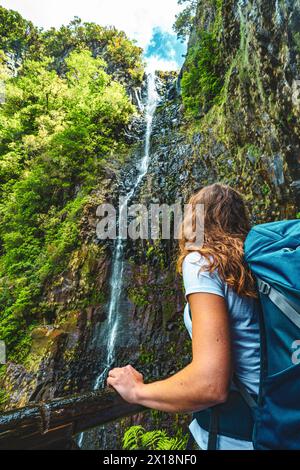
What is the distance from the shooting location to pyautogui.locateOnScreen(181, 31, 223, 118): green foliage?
954 centimetres

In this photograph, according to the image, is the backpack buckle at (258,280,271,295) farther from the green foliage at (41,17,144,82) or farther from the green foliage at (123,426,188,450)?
the green foliage at (41,17,144,82)

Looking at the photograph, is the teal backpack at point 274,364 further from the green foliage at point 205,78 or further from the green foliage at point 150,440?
the green foliage at point 205,78

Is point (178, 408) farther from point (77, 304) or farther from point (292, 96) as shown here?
point (77, 304)

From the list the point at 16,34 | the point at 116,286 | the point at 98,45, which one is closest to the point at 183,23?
the point at 98,45

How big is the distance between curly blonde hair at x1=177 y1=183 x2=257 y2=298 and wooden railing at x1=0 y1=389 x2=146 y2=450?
0.84m

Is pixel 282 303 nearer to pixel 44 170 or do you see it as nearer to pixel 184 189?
pixel 184 189

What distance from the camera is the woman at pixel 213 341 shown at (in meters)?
0.98

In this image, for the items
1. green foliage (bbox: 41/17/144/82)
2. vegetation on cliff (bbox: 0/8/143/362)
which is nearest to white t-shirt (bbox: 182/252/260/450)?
vegetation on cliff (bbox: 0/8/143/362)

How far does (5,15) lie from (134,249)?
2622 cm

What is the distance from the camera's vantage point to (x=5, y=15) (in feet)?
78.3

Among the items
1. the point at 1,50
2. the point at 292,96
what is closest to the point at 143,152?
the point at 292,96

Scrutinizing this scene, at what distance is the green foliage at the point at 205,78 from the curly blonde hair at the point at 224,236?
29.8ft

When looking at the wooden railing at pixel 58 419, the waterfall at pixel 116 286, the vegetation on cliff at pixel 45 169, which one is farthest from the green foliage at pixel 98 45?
the wooden railing at pixel 58 419

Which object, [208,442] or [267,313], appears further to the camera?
[208,442]
